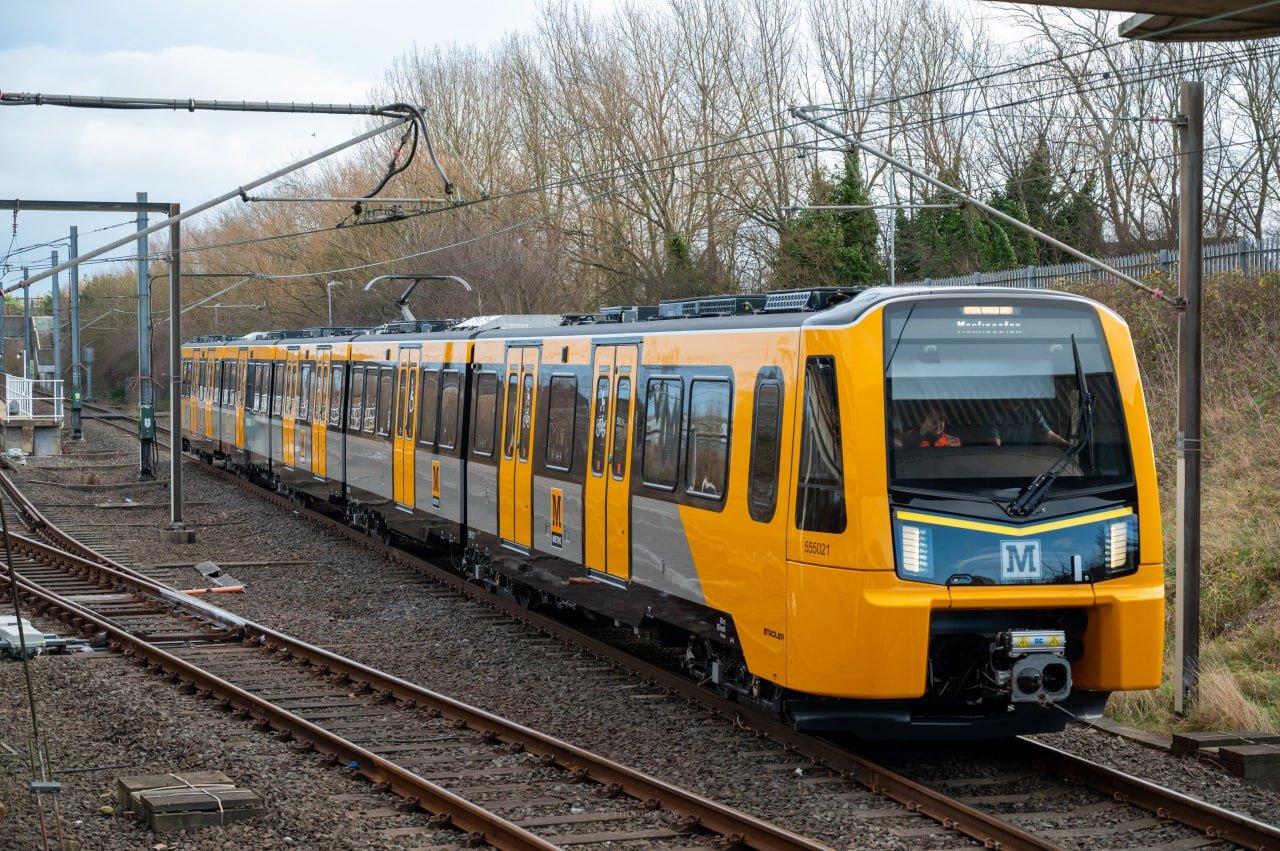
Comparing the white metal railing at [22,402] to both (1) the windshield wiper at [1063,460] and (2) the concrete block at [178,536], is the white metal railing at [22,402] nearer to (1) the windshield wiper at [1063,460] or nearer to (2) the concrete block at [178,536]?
(2) the concrete block at [178,536]

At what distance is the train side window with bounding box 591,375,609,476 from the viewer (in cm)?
1212

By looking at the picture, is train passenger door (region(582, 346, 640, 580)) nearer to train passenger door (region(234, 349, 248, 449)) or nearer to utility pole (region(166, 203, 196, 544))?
utility pole (region(166, 203, 196, 544))

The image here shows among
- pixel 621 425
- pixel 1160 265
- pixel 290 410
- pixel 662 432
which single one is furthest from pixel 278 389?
pixel 662 432

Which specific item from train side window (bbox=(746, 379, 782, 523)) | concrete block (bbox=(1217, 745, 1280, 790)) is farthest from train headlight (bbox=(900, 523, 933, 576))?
concrete block (bbox=(1217, 745, 1280, 790))

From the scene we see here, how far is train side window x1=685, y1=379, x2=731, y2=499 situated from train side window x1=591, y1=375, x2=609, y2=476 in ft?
5.41

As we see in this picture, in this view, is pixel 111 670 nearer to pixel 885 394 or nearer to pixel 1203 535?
pixel 885 394

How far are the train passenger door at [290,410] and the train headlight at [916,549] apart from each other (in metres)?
18.3

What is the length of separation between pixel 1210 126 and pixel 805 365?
2683cm

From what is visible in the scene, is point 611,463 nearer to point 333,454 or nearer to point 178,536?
point 333,454

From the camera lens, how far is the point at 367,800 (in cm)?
866

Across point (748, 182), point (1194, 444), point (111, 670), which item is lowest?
point (111, 670)

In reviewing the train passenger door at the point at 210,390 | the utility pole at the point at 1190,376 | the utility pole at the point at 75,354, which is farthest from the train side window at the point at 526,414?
the utility pole at the point at 75,354

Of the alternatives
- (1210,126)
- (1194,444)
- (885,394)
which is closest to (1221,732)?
(1194,444)

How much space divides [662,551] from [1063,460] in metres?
3.25
